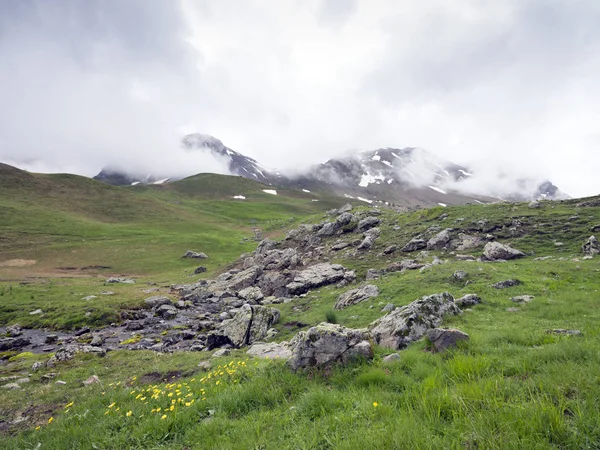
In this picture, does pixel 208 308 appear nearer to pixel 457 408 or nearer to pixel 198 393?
pixel 198 393

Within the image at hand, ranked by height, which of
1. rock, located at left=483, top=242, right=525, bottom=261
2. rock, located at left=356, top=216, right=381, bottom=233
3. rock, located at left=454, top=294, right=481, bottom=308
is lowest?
rock, located at left=454, top=294, right=481, bottom=308

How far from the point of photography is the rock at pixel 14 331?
26.3 metres

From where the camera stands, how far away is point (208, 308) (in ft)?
112

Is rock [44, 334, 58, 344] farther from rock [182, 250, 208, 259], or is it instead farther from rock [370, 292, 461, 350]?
rock [182, 250, 208, 259]

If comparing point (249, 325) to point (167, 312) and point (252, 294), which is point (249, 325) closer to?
point (167, 312)

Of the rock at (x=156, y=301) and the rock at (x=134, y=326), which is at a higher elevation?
the rock at (x=156, y=301)

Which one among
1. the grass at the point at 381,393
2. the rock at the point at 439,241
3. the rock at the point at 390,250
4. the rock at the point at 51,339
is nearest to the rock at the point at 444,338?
the grass at the point at 381,393

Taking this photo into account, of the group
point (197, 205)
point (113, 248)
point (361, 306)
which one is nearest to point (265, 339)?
point (361, 306)

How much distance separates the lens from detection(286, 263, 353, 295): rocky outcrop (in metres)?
32.8

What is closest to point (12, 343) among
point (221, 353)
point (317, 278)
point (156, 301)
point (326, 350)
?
point (156, 301)

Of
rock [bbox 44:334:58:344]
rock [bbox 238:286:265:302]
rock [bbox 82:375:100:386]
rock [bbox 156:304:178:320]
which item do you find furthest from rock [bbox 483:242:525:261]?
rock [bbox 44:334:58:344]

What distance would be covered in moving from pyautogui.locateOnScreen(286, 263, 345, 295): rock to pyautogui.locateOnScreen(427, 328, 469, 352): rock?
23.0 m

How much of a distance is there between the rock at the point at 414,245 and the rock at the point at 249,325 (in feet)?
65.4

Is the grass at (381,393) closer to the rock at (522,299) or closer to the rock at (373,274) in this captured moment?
the rock at (522,299)
